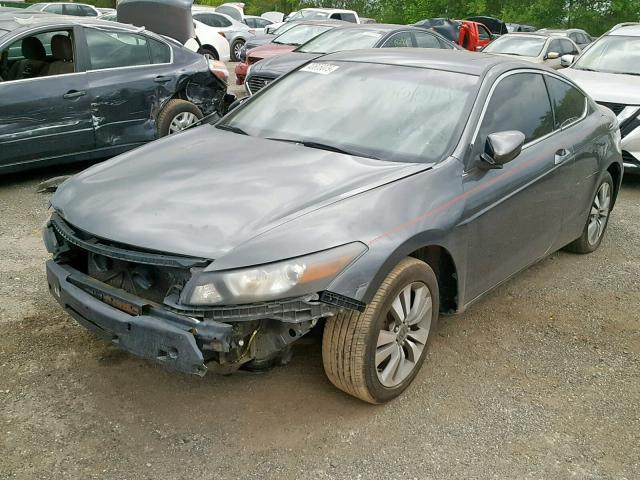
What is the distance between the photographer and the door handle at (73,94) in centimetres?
619

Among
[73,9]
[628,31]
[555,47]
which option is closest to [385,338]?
[628,31]

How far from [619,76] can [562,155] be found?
446 centimetres

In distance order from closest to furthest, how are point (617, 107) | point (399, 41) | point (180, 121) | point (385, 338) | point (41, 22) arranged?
point (385, 338), point (41, 22), point (617, 107), point (180, 121), point (399, 41)

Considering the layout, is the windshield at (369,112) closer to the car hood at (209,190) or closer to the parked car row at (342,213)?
the parked car row at (342,213)

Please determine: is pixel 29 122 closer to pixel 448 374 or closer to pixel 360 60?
pixel 360 60

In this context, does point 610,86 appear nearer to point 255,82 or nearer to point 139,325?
point 255,82

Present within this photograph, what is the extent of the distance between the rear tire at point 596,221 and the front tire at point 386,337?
230 centimetres

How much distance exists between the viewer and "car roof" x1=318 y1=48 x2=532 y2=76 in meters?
3.85

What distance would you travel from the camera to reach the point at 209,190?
9.82 feet

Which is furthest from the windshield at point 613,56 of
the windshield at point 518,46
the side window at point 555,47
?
the side window at point 555,47

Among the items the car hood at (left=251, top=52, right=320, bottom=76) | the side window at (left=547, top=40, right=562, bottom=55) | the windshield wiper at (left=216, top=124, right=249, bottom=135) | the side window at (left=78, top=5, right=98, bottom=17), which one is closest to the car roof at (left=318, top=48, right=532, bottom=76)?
the windshield wiper at (left=216, top=124, right=249, bottom=135)

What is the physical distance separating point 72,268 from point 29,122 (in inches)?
134

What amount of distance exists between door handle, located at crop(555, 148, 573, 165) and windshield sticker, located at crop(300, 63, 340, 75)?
1477 mm

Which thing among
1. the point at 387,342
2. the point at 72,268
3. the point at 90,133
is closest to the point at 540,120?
the point at 387,342
